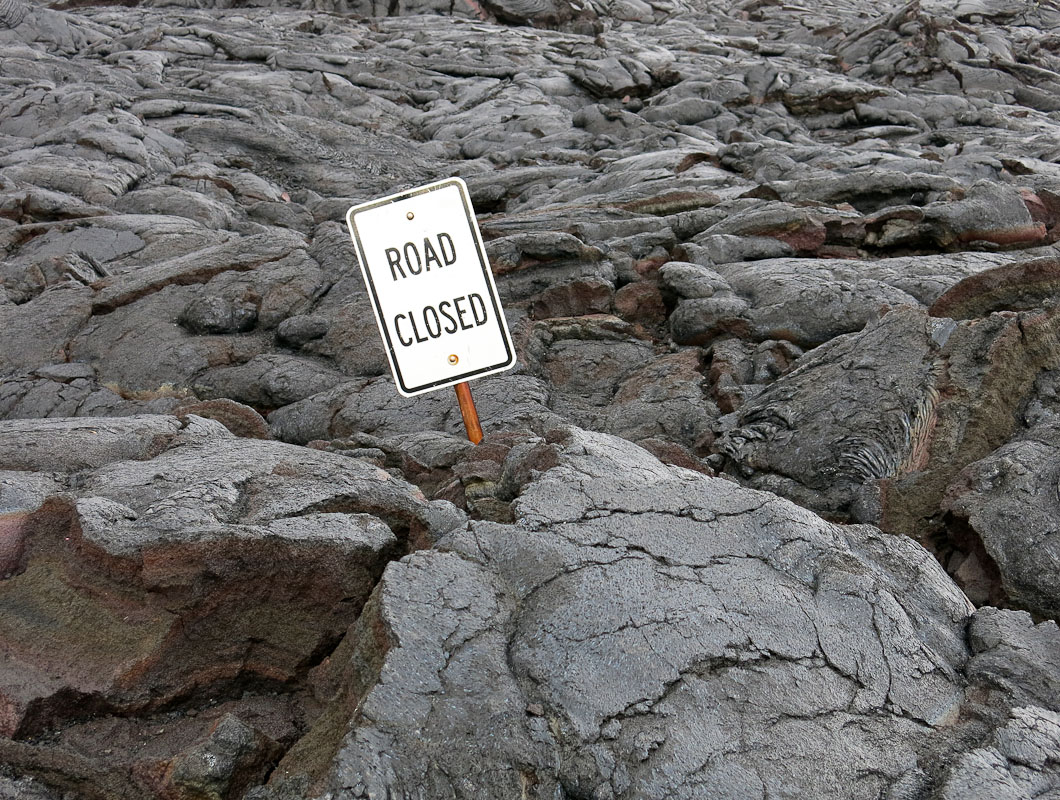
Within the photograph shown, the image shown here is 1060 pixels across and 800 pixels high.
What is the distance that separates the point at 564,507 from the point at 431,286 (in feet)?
4.10

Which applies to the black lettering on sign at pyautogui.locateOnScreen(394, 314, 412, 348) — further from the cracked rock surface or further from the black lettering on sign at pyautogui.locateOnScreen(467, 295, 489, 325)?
the cracked rock surface

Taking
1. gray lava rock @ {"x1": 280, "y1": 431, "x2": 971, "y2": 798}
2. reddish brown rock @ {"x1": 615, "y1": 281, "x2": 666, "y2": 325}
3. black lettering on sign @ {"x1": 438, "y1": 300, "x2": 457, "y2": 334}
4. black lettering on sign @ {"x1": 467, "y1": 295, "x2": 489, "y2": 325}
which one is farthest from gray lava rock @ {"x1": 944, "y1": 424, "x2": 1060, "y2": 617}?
reddish brown rock @ {"x1": 615, "y1": 281, "x2": 666, "y2": 325}

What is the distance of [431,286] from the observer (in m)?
3.52

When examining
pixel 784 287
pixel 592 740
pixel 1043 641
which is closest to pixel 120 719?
Answer: pixel 592 740

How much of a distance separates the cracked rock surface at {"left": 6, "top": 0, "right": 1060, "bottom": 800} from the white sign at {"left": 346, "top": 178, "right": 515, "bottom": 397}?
0.50 meters

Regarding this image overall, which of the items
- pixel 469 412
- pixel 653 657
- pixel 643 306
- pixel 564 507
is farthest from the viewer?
pixel 643 306

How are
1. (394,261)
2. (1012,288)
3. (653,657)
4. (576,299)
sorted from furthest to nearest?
(576,299) → (1012,288) → (394,261) → (653,657)

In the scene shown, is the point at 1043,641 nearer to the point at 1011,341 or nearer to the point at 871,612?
the point at 871,612

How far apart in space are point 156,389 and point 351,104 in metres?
15.8

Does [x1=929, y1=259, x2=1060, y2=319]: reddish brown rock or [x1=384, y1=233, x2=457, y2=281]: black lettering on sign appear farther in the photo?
[x1=929, y1=259, x2=1060, y2=319]: reddish brown rock

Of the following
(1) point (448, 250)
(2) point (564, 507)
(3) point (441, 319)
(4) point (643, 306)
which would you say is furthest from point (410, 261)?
(4) point (643, 306)

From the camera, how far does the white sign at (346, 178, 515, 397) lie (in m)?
3.46

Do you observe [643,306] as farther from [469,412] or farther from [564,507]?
[564,507]

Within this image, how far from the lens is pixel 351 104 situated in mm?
20297
